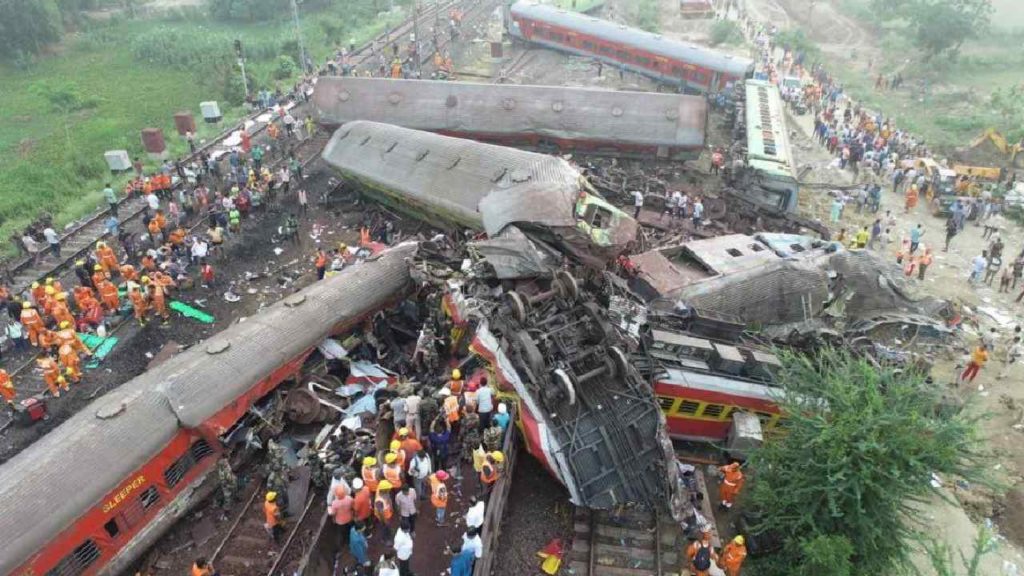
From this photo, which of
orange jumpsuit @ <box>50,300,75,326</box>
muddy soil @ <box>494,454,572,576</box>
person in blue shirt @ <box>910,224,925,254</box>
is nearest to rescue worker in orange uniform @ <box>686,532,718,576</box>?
muddy soil @ <box>494,454,572,576</box>

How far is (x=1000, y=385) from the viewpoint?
15.6 meters

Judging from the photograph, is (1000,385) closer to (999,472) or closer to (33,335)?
(999,472)

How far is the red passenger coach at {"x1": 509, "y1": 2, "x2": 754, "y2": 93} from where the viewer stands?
30969 millimetres

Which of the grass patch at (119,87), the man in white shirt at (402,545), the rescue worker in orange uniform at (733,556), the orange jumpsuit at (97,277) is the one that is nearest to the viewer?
the man in white shirt at (402,545)

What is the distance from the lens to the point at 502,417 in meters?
11.2

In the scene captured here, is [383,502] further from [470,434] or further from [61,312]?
[61,312]

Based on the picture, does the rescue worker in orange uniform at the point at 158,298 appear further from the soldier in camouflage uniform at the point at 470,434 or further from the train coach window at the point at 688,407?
the train coach window at the point at 688,407

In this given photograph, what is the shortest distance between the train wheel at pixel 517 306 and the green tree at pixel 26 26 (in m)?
40.7

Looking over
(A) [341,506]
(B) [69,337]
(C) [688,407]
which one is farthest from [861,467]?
(B) [69,337]

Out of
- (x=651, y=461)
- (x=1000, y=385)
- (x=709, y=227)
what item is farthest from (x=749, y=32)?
(x=651, y=461)

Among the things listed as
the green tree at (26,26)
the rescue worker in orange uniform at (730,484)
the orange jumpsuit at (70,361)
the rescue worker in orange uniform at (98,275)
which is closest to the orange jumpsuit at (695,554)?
the rescue worker in orange uniform at (730,484)

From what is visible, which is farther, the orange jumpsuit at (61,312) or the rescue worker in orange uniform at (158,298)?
the rescue worker in orange uniform at (158,298)

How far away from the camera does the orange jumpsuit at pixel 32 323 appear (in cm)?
1475

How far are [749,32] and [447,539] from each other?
4631 centimetres
